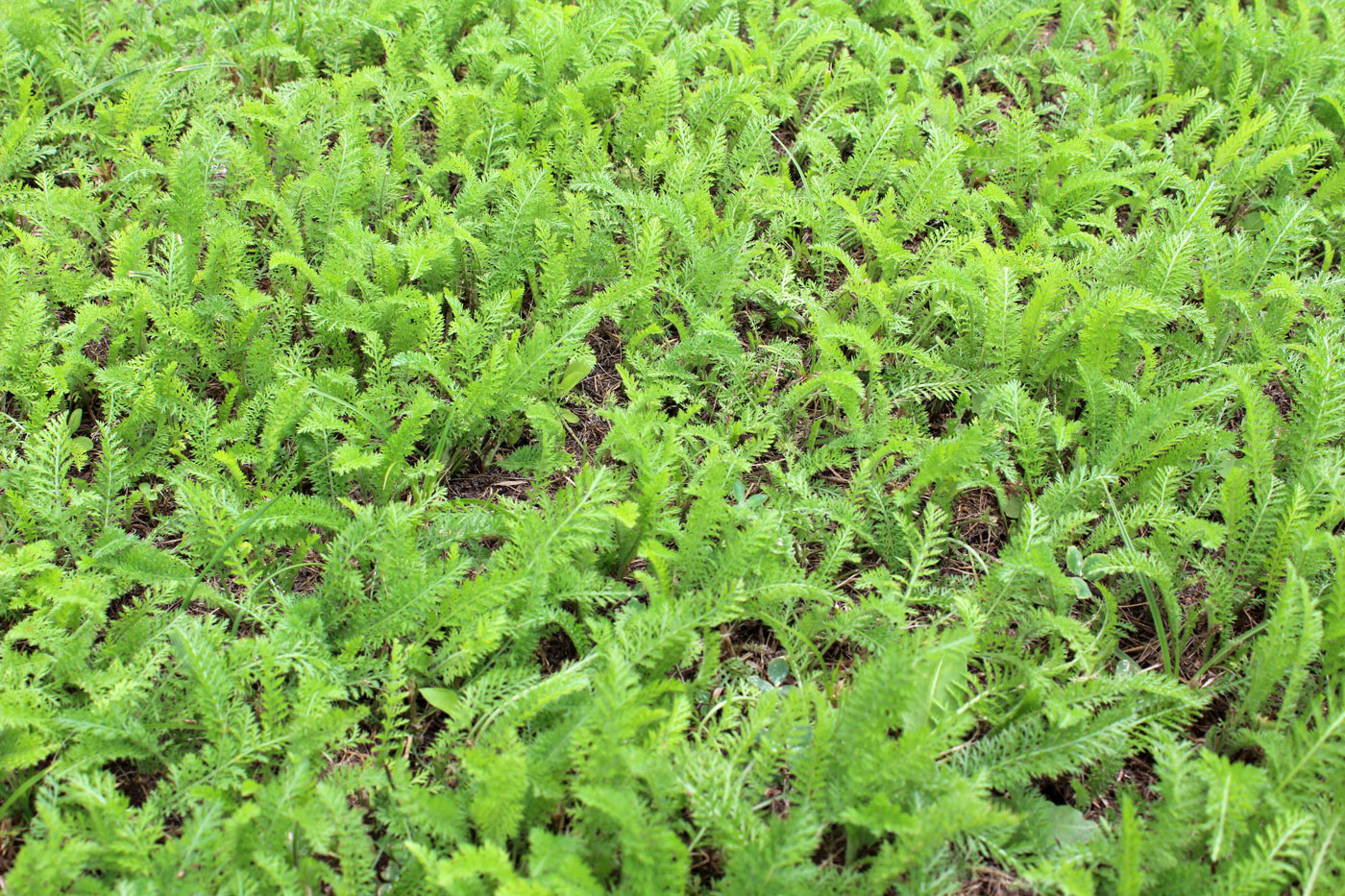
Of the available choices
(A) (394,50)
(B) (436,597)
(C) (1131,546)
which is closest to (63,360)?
(B) (436,597)

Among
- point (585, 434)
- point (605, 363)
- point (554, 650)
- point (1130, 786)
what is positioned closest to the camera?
point (1130, 786)

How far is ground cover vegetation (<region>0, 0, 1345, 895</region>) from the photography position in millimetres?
1617

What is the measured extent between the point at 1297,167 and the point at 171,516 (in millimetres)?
3698

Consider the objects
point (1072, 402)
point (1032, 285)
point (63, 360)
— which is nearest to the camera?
point (63, 360)

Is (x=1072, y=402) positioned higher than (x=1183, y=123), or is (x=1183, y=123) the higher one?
(x=1183, y=123)

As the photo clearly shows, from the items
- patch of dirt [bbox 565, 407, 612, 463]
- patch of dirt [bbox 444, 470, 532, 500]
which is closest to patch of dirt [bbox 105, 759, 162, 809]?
patch of dirt [bbox 444, 470, 532, 500]

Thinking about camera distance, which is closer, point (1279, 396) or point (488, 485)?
point (488, 485)

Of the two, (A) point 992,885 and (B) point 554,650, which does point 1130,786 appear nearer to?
(A) point 992,885

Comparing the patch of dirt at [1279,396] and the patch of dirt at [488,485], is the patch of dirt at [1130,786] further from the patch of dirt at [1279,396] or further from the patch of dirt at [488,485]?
the patch of dirt at [488,485]

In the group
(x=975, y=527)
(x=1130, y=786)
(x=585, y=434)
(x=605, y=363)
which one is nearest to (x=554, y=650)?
(x=585, y=434)

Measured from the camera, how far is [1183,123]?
3604 millimetres

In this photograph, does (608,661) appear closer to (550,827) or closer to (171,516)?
(550,827)

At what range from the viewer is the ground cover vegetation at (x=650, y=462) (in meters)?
1.62

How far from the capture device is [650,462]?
2047 mm
